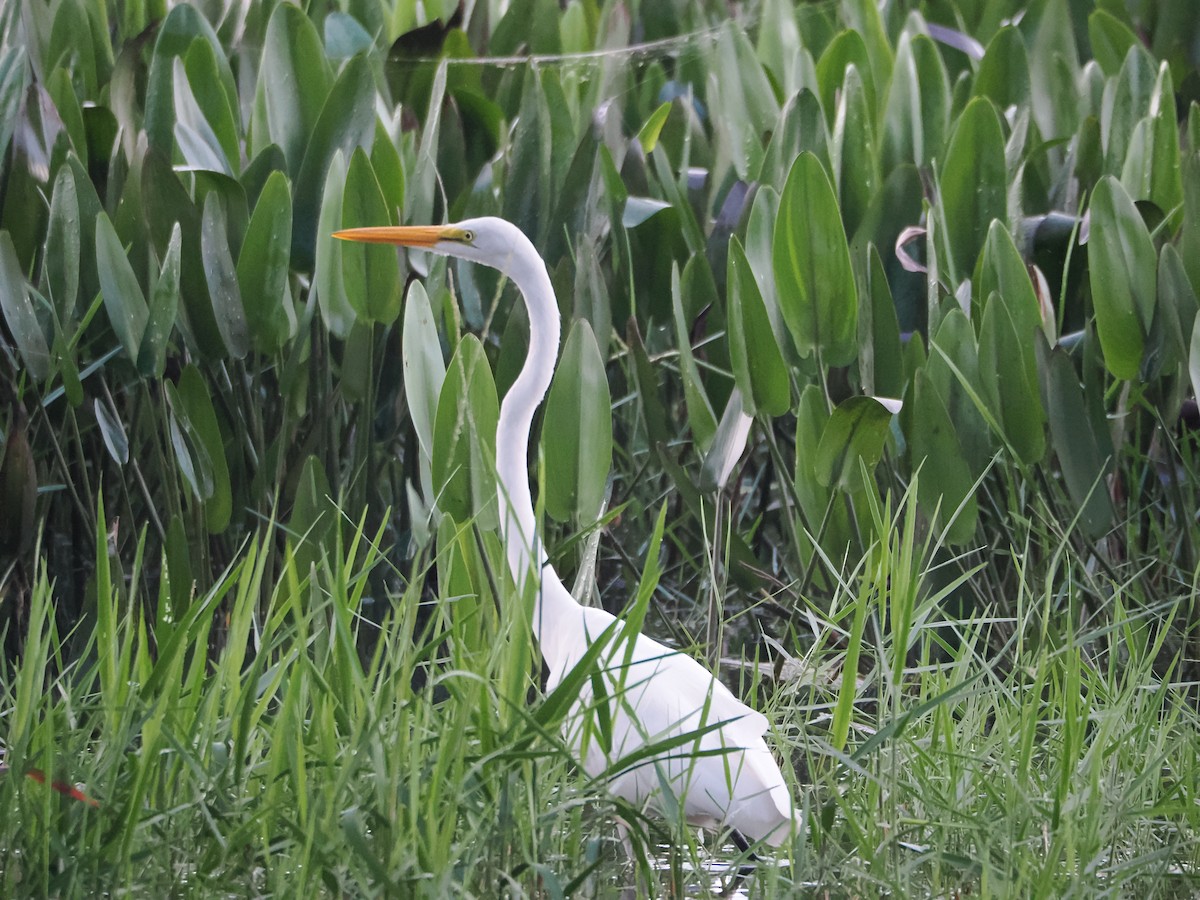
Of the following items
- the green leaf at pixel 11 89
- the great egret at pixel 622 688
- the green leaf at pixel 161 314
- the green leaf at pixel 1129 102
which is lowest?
the great egret at pixel 622 688

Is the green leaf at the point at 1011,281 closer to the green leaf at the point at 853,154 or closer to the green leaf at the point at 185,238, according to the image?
the green leaf at the point at 853,154

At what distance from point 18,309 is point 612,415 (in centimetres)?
64

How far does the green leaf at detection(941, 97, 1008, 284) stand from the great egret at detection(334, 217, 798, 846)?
1.93 ft

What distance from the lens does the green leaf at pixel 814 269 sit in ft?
4.25

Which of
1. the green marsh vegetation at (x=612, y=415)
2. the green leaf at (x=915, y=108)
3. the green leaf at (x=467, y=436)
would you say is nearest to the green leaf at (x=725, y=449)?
the green marsh vegetation at (x=612, y=415)

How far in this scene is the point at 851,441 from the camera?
4.31 feet

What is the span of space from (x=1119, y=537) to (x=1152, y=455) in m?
0.11

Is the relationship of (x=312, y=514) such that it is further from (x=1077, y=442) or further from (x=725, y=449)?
(x=1077, y=442)

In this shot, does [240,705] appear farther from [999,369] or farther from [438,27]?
[438,27]

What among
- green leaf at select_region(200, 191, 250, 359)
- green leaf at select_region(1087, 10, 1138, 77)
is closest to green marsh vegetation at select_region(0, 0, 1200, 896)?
green leaf at select_region(200, 191, 250, 359)

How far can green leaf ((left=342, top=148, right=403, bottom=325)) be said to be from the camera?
1333mm

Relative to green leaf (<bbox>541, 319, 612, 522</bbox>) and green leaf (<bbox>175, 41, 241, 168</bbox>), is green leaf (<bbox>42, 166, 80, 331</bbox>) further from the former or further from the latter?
green leaf (<bbox>541, 319, 612, 522</bbox>)

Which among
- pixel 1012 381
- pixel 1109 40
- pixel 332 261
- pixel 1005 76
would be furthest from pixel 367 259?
pixel 1109 40

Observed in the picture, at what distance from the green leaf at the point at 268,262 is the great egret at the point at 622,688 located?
189 mm
